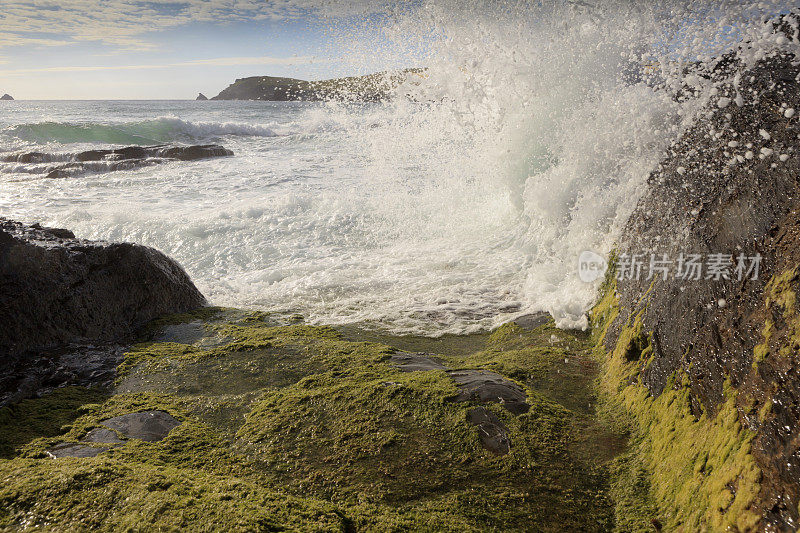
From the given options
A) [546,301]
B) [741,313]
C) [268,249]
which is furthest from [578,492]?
[268,249]

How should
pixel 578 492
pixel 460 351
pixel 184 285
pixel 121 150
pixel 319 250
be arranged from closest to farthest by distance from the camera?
pixel 578 492
pixel 460 351
pixel 184 285
pixel 319 250
pixel 121 150

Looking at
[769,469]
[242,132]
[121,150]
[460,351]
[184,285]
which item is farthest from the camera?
[242,132]

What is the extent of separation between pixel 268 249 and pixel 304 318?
8.21 ft

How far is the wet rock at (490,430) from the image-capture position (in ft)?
7.23

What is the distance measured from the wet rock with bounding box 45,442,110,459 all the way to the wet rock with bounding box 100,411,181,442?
0.18 m

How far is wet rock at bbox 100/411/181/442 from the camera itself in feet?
7.74

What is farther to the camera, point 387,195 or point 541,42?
point 387,195

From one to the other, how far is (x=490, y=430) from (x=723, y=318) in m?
1.12

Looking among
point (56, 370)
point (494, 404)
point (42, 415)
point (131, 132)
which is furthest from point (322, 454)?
point (131, 132)

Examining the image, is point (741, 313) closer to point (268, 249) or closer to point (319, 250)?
point (319, 250)

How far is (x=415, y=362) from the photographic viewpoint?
10.3 feet

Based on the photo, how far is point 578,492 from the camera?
1.98 metres

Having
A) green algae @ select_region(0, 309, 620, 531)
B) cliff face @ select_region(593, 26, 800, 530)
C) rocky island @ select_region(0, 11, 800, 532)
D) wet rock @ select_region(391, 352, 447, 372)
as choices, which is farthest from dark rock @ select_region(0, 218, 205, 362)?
cliff face @ select_region(593, 26, 800, 530)

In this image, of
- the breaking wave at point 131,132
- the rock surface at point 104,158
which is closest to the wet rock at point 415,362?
the rock surface at point 104,158
